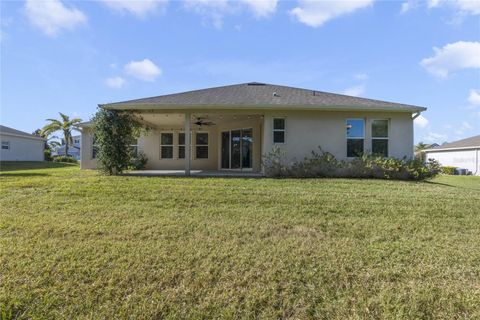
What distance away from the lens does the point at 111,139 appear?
1179 centimetres

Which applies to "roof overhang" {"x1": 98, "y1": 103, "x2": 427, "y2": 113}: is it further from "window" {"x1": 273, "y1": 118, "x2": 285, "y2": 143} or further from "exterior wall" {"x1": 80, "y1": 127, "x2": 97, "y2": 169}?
"exterior wall" {"x1": 80, "y1": 127, "x2": 97, "y2": 169}

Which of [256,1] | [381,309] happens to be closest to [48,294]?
[381,309]

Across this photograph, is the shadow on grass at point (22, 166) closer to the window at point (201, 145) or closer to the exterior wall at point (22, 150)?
the exterior wall at point (22, 150)

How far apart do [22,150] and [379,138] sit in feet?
112

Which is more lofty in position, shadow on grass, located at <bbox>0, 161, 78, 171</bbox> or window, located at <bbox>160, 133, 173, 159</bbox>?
window, located at <bbox>160, 133, 173, 159</bbox>

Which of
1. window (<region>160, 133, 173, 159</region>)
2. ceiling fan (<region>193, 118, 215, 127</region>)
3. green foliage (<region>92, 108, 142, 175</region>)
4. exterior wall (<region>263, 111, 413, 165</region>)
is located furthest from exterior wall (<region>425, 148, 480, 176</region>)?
green foliage (<region>92, 108, 142, 175</region>)

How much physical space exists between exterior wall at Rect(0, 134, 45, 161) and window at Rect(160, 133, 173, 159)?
19606 millimetres

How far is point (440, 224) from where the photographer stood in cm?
584

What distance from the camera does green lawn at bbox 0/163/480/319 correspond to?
3.23 metres

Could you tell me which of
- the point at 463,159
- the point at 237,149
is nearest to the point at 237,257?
the point at 237,149

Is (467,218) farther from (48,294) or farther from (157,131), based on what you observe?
(157,131)

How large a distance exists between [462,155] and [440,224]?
95.5ft

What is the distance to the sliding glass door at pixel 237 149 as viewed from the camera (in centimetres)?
1517

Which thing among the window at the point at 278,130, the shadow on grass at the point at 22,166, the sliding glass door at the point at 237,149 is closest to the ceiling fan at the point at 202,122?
the sliding glass door at the point at 237,149
